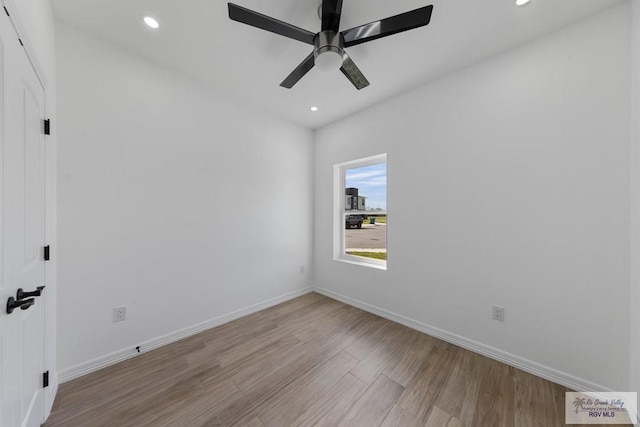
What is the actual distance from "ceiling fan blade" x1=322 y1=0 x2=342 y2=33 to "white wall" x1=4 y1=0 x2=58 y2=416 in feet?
5.16

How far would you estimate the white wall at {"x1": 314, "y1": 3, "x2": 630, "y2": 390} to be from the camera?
1573 millimetres

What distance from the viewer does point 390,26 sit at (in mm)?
1406

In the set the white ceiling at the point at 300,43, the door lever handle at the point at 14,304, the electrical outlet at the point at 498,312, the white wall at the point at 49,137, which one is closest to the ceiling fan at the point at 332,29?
the white ceiling at the point at 300,43

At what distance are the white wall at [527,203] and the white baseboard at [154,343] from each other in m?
1.79

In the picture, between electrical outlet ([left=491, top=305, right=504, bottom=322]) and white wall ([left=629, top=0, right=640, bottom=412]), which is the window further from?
white wall ([left=629, top=0, right=640, bottom=412])

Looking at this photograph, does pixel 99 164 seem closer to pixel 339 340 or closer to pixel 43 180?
pixel 43 180

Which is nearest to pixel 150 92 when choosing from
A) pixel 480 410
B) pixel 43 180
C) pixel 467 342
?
pixel 43 180

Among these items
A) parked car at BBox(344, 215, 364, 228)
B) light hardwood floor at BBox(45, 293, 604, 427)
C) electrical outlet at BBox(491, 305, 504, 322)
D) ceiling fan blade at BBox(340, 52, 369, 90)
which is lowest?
light hardwood floor at BBox(45, 293, 604, 427)

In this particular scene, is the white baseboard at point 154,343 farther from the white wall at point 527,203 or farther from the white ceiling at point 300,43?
the white ceiling at point 300,43

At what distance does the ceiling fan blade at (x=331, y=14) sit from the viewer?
1350mm

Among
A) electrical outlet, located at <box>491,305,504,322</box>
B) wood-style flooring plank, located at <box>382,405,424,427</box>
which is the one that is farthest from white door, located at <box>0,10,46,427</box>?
electrical outlet, located at <box>491,305,504,322</box>

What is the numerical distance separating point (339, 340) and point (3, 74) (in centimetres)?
277

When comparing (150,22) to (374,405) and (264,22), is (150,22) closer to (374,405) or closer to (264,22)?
(264,22)

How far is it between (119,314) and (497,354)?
3373 millimetres
